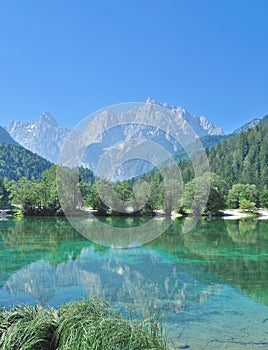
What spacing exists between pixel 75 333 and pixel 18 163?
173314mm

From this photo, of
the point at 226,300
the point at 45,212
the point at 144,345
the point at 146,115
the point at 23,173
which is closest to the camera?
the point at 144,345

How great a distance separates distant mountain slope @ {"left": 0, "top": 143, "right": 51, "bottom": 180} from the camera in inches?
6329

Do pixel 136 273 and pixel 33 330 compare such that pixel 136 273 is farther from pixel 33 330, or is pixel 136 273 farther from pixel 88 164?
pixel 33 330

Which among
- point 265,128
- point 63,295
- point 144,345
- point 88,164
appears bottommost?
point 63,295

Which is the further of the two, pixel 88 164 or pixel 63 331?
pixel 88 164

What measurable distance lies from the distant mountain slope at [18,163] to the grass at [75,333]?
160 meters

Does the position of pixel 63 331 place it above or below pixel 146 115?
below

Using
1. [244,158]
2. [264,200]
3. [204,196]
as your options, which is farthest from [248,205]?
[244,158]

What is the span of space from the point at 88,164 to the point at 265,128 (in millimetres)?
98806

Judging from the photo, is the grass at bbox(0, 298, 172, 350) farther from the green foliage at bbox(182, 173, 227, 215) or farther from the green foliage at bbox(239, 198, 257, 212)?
the green foliage at bbox(239, 198, 257, 212)

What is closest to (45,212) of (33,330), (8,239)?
(8,239)

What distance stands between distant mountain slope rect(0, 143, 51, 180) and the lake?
140 m

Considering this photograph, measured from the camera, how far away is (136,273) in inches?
691

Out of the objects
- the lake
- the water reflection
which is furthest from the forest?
the lake
